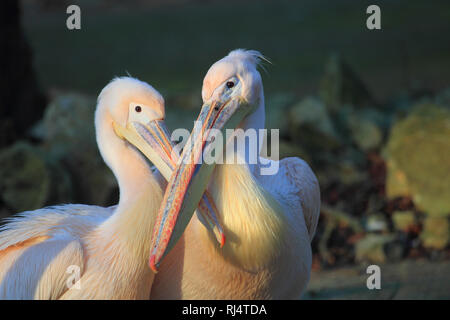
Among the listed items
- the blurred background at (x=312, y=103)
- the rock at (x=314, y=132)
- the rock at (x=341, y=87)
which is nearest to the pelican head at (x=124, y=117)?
the blurred background at (x=312, y=103)

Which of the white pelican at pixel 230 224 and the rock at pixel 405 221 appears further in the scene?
the rock at pixel 405 221

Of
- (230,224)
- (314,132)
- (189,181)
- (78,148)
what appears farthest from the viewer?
(314,132)

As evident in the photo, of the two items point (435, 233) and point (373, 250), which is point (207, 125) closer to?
point (373, 250)

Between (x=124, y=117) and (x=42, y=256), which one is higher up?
(x=124, y=117)

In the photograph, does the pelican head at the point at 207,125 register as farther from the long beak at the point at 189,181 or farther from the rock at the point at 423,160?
the rock at the point at 423,160

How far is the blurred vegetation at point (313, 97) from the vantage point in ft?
18.4

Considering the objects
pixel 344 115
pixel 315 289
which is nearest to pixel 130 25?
pixel 344 115

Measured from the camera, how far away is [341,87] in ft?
24.9

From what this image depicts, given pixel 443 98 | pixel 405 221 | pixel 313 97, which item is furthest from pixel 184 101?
pixel 443 98

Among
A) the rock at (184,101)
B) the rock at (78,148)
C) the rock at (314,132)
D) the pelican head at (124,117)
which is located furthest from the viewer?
the rock at (184,101)

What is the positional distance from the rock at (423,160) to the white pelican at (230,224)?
9.11ft

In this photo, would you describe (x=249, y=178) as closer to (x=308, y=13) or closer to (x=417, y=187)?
(x=417, y=187)

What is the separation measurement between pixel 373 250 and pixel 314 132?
1.76 meters

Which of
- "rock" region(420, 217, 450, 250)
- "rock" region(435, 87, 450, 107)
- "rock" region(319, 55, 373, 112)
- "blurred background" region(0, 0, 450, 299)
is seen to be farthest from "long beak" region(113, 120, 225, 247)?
"rock" region(435, 87, 450, 107)
